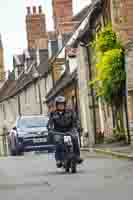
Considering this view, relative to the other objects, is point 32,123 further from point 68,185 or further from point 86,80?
point 68,185

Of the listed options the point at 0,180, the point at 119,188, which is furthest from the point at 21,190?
the point at 0,180

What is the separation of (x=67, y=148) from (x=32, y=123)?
1572cm

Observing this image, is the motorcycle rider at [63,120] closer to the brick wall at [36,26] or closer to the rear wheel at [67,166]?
the rear wheel at [67,166]

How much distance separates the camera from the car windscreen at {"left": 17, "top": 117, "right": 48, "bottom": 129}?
3080 centimetres

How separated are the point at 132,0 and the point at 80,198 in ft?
78.8

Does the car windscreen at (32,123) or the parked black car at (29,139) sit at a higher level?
the car windscreen at (32,123)

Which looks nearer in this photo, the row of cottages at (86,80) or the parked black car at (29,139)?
the parked black car at (29,139)

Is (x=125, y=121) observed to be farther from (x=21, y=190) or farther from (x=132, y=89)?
(x=21, y=190)

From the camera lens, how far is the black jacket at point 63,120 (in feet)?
50.3

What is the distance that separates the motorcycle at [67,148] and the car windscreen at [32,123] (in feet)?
49.3

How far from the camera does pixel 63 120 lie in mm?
15359

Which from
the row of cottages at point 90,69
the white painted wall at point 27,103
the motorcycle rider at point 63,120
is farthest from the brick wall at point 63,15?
the motorcycle rider at point 63,120

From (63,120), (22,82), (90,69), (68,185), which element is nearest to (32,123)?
(90,69)

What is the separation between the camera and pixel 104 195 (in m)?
10.1
